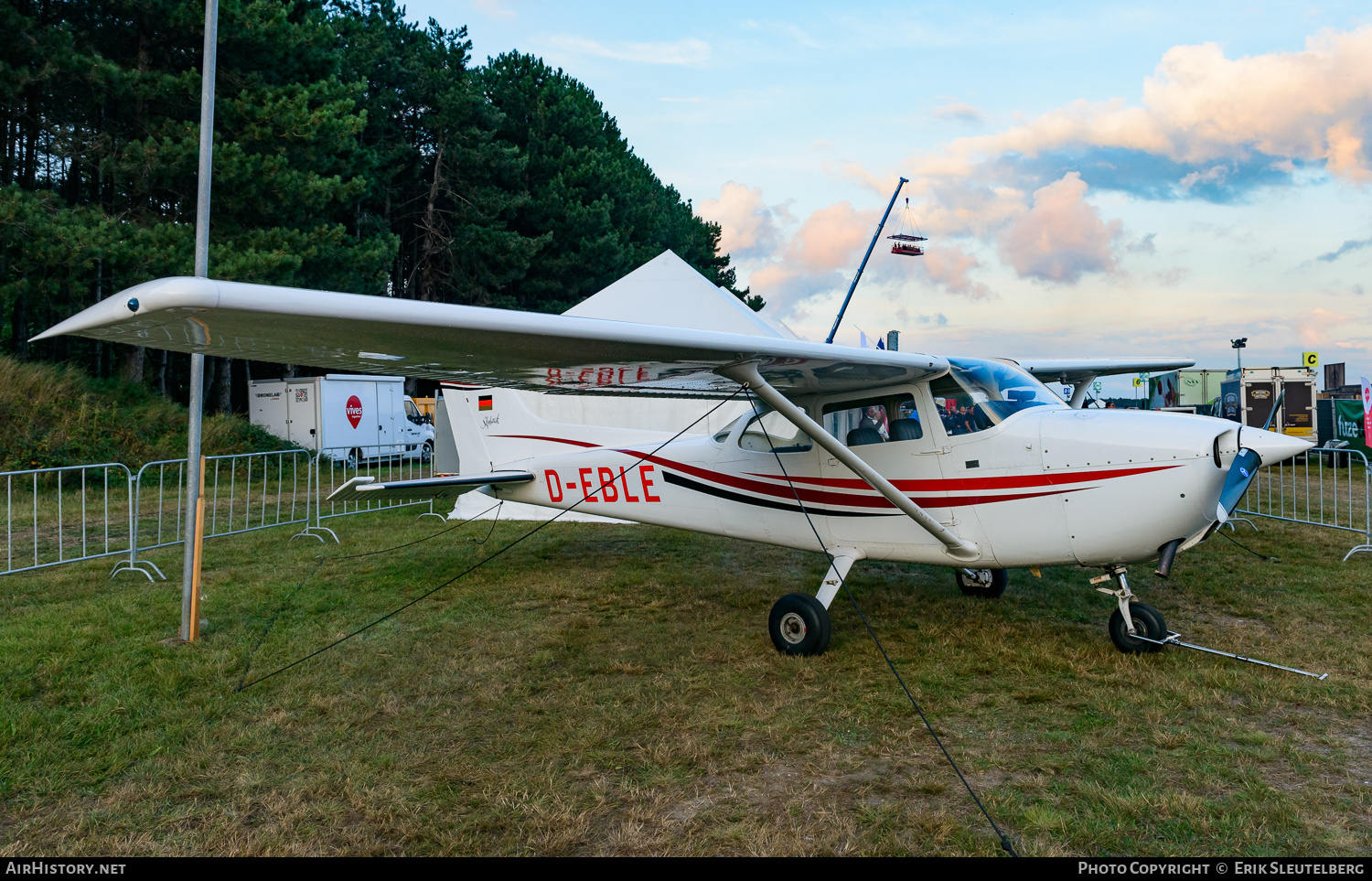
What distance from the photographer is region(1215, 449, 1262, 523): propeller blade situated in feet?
15.2

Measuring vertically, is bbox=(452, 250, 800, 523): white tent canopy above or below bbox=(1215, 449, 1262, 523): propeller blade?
above

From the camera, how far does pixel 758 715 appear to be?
4414 mm

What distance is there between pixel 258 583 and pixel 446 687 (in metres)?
3.92

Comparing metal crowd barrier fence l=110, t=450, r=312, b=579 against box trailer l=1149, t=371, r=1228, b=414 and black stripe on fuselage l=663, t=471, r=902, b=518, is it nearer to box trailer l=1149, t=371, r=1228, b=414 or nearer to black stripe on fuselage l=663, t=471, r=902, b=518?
black stripe on fuselage l=663, t=471, r=902, b=518

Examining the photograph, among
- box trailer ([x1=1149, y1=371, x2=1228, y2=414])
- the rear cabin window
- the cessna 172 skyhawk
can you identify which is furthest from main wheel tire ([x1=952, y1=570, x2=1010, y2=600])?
box trailer ([x1=1149, y1=371, x2=1228, y2=414])

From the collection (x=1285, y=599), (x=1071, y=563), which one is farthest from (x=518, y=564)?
(x=1285, y=599)

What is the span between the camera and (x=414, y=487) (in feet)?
23.9

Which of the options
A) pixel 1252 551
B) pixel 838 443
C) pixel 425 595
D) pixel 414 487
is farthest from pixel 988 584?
pixel 414 487

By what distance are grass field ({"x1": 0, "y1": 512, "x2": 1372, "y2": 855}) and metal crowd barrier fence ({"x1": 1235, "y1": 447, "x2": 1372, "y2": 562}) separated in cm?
223

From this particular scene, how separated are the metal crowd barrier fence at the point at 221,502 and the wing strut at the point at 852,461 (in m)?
5.17

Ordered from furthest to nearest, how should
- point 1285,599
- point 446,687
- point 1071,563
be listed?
point 1285,599, point 1071,563, point 446,687

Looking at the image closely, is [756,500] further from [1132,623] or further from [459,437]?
[459,437]

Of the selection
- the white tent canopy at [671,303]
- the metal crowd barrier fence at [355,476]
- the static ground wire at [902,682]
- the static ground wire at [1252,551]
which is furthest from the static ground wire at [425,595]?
the static ground wire at [1252,551]

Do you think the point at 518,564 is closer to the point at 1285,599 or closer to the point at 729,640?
the point at 729,640
